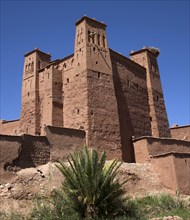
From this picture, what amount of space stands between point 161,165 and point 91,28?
30.3 ft

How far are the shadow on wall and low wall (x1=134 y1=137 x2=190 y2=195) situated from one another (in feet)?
1.40

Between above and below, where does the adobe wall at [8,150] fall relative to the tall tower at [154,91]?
below

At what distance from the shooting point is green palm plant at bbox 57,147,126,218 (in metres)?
10.9

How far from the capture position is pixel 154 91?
24109 mm

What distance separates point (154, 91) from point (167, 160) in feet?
26.3

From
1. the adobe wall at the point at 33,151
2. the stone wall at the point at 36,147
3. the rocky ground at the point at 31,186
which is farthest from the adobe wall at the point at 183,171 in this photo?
the adobe wall at the point at 33,151

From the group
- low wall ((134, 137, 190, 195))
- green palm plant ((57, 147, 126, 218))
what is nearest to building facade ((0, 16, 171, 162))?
low wall ((134, 137, 190, 195))

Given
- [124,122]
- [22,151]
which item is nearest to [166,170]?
[124,122]

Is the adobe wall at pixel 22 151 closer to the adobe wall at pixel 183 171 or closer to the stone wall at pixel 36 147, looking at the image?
the stone wall at pixel 36 147

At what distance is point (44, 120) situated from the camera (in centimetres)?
2019

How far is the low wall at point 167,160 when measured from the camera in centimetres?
1670

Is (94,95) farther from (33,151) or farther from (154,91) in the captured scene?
(154,91)

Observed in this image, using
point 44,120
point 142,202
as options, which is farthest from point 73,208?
point 44,120

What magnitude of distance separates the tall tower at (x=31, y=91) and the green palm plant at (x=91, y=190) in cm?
951
